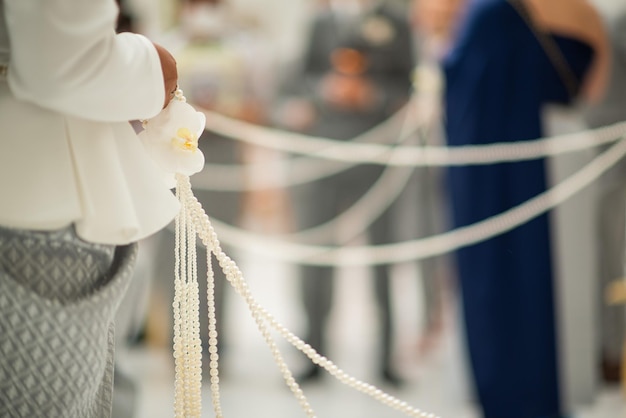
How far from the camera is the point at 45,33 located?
103 cm

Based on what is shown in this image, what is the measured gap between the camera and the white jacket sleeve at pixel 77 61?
1.03m

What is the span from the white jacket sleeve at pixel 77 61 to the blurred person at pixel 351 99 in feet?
6.64

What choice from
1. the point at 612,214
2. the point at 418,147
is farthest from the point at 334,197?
the point at 612,214

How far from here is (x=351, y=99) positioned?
311 cm

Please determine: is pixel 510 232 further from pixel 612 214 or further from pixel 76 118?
pixel 76 118

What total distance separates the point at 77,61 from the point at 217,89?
1.93 meters

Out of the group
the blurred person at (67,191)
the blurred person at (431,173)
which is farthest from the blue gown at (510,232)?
the blurred person at (67,191)

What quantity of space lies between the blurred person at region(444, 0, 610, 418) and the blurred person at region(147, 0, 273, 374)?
81 centimetres

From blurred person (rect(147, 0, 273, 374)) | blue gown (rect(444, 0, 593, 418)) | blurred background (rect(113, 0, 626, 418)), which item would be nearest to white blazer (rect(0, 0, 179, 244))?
blue gown (rect(444, 0, 593, 418))

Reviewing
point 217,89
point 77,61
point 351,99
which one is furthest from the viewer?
point 351,99

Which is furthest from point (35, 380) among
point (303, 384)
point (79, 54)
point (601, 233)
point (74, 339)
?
point (601, 233)

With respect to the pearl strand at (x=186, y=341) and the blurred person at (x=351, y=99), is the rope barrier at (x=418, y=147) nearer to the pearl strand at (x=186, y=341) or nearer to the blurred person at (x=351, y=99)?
the blurred person at (x=351, y=99)

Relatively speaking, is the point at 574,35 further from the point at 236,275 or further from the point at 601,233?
the point at 236,275

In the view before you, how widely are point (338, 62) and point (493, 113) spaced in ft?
2.85
